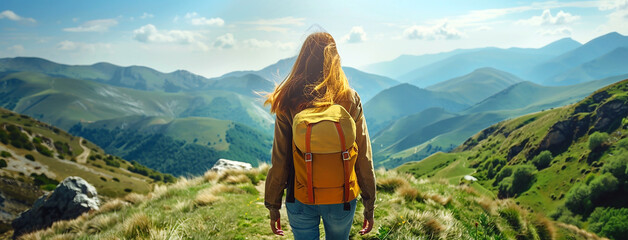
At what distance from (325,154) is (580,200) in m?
140

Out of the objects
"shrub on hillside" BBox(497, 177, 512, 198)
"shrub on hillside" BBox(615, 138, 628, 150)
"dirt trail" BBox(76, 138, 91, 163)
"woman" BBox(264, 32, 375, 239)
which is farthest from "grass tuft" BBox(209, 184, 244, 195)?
"shrub on hillside" BBox(615, 138, 628, 150)

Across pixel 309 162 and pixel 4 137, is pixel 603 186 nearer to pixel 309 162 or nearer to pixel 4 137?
pixel 309 162

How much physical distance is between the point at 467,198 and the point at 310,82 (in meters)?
7.88

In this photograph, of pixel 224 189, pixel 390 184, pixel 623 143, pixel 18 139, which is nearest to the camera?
pixel 390 184

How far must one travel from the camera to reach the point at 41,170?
10088 cm

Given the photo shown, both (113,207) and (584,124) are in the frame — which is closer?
(113,207)

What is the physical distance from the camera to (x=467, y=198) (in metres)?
9.13

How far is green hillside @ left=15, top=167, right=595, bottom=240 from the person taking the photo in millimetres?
5934

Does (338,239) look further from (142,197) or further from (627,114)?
(627,114)

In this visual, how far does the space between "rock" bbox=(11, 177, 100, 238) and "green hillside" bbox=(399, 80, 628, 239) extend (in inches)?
3672

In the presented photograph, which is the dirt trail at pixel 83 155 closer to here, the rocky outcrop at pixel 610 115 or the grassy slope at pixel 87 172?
the grassy slope at pixel 87 172

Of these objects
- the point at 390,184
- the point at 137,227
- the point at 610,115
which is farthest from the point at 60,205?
the point at 610,115

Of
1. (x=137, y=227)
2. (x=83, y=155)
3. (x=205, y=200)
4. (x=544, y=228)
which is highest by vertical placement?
(x=137, y=227)

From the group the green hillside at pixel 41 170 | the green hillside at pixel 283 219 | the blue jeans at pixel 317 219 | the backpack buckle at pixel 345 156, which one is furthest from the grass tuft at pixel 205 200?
the green hillside at pixel 41 170
